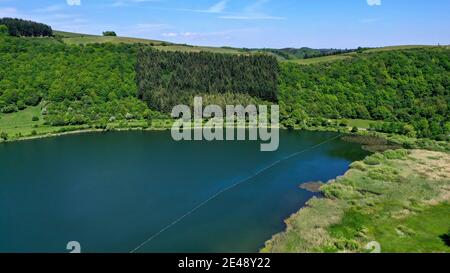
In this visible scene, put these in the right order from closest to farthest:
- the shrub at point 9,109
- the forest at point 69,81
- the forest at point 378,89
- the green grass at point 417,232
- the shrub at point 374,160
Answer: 1. the green grass at point 417,232
2. the shrub at point 374,160
3. the shrub at point 9,109
4. the forest at point 378,89
5. the forest at point 69,81

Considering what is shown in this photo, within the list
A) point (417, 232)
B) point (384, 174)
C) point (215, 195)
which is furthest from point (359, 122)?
point (417, 232)

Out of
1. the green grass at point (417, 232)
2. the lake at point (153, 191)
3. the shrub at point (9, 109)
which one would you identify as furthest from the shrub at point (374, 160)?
the shrub at point (9, 109)

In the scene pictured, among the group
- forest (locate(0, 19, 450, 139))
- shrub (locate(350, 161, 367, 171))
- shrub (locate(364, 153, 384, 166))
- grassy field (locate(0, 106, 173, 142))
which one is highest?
forest (locate(0, 19, 450, 139))

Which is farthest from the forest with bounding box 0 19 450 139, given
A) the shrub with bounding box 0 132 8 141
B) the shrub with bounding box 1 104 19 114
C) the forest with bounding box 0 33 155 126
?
the shrub with bounding box 0 132 8 141

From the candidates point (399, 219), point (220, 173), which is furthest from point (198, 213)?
point (399, 219)

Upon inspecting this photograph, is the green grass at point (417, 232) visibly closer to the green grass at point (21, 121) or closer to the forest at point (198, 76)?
the forest at point (198, 76)

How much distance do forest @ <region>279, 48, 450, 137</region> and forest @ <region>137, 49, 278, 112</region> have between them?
789cm

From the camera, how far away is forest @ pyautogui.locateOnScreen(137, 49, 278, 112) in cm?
14338

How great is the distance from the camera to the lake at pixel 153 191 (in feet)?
165

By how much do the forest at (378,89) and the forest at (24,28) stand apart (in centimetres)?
11086

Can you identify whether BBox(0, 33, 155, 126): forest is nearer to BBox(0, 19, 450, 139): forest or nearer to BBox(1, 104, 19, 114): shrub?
BBox(1, 104, 19, 114): shrub

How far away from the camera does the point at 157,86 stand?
146125 mm

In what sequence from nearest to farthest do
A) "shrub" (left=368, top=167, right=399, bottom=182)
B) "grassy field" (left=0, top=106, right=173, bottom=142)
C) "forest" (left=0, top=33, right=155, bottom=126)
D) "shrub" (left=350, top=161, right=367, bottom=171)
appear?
"shrub" (left=368, top=167, right=399, bottom=182) → "shrub" (left=350, top=161, right=367, bottom=171) → "grassy field" (left=0, top=106, right=173, bottom=142) → "forest" (left=0, top=33, right=155, bottom=126)
